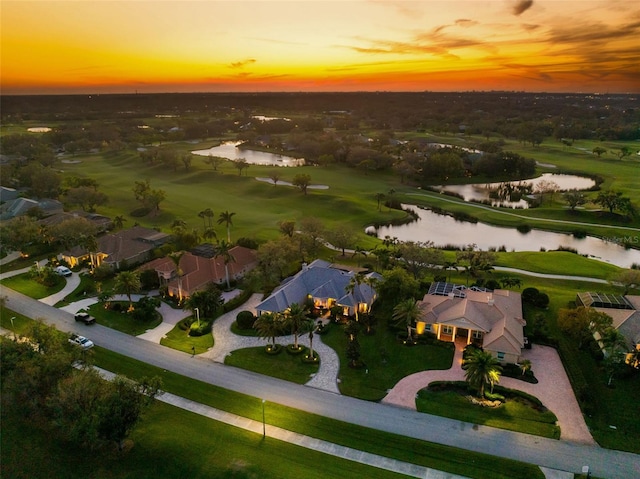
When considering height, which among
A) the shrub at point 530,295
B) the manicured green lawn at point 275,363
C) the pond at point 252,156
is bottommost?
the pond at point 252,156

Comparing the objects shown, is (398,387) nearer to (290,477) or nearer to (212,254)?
(290,477)

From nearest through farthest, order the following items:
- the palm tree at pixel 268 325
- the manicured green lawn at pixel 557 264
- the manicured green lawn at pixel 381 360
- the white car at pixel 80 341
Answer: the manicured green lawn at pixel 381 360 → the palm tree at pixel 268 325 → the white car at pixel 80 341 → the manicured green lawn at pixel 557 264

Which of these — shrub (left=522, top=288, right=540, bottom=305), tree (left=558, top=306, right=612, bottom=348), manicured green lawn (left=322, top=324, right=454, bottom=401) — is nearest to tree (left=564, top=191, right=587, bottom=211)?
shrub (left=522, top=288, right=540, bottom=305)

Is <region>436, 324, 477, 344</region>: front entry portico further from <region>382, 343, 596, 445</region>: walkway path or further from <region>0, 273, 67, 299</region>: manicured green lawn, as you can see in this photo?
<region>0, 273, 67, 299</region>: manicured green lawn

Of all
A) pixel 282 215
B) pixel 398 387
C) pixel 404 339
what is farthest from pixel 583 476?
pixel 282 215

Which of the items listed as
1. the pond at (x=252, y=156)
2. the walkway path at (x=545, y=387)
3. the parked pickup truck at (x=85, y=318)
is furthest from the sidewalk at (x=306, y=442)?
the pond at (x=252, y=156)

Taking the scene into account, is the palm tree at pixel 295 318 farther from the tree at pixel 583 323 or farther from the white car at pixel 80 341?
the tree at pixel 583 323

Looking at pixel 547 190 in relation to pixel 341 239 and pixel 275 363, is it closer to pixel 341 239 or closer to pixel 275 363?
pixel 341 239
